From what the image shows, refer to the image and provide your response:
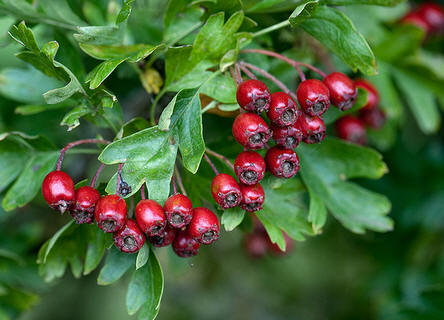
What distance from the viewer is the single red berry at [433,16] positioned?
6.61 feet

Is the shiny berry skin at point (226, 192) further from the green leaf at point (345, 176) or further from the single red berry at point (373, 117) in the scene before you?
the single red berry at point (373, 117)

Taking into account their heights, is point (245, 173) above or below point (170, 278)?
above

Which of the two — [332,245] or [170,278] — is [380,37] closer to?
[332,245]

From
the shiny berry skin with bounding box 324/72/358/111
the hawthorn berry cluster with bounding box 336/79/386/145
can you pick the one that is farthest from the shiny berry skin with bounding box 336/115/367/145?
the shiny berry skin with bounding box 324/72/358/111

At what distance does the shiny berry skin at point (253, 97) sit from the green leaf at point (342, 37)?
27 centimetres

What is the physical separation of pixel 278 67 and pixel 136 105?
74cm

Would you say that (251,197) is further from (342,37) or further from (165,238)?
(342,37)

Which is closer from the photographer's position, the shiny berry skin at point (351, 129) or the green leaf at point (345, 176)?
the green leaf at point (345, 176)

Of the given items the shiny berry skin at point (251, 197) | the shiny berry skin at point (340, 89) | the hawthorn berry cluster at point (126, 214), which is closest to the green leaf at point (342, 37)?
the shiny berry skin at point (340, 89)

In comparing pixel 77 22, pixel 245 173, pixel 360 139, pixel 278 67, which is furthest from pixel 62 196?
pixel 360 139

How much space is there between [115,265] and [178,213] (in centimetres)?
28

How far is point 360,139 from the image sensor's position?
1732 mm

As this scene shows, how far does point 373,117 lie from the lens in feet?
5.93

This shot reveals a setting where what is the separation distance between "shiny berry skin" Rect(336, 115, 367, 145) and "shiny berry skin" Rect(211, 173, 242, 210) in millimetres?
790
